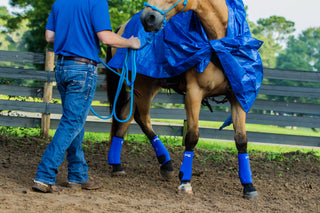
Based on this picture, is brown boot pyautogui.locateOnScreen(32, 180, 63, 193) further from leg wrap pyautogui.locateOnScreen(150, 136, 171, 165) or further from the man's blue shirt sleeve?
leg wrap pyautogui.locateOnScreen(150, 136, 171, 165)

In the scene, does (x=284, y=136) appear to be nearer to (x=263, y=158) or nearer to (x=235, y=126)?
(x=263, y=158)

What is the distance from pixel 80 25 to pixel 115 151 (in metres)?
1.94

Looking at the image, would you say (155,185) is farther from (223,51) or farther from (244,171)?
(223,51)

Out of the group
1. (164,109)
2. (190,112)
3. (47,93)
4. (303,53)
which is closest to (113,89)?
(190,112)

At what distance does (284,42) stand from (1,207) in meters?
52.3

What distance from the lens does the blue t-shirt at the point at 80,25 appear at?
3.44 metres

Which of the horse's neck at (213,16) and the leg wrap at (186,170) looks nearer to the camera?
the horse's neck at (213,16)

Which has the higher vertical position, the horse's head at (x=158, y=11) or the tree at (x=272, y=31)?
the tree at (x=272, y=31)

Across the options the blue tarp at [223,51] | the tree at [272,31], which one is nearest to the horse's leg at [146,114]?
the blue tarp at [223,51]

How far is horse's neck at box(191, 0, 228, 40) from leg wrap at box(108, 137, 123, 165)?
6.07ft

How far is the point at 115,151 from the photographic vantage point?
4859 millimetres

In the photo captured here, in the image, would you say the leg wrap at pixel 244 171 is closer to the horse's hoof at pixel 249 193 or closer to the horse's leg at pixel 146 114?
the horse's hoof at pixel 249 193

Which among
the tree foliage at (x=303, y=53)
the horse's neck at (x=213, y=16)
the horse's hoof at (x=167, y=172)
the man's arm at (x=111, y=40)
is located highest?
the tree foliage at (x=303, y=53)

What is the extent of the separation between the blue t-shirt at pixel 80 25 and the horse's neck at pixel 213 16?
1.03 metres
